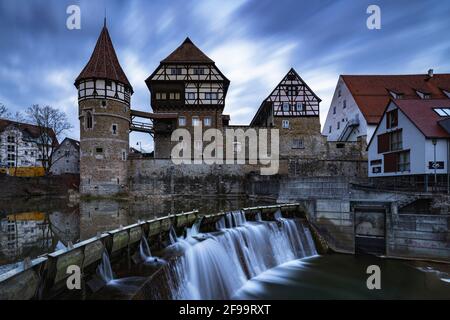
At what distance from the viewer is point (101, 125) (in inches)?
1112

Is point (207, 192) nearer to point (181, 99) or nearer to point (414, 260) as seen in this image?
point (181, 99)

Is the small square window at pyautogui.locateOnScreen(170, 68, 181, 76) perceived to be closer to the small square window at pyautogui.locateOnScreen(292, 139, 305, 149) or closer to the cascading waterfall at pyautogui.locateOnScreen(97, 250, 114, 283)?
the small square window at pyautogui.locateOnScreen(292, 139, 305, 149)

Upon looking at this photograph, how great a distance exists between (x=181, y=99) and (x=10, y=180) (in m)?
21.3

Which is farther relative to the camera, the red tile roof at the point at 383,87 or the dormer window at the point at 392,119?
the red tile roof at the point at 383,87

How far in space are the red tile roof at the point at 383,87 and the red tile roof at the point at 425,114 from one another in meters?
11.0

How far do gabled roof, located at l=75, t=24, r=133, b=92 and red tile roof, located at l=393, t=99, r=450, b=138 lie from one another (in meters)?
26.8

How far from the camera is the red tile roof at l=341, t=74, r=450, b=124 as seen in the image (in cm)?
3206

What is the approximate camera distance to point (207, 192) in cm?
3189

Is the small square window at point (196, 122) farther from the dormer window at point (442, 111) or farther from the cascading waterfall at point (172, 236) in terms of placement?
the cascading waterfall at point (172, 236)

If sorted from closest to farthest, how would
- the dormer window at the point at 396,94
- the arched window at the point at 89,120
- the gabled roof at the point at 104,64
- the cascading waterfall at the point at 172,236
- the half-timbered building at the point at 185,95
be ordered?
the cascading waterfall at the point at 172,236
the gabled roof at the point at 104,64
the arched window at the point at 89,120
the dormer window at the point at 396,94
the half-timbered building at the point at 185,95

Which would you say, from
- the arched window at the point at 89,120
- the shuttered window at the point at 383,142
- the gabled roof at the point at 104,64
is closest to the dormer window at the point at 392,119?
the shuttered window at the point at 383,142

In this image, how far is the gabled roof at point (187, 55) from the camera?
3456 centimetres

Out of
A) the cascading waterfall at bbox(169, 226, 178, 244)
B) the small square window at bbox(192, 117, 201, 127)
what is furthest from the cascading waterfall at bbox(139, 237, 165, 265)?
the small square window at bbox(192, 117, 201, 127)

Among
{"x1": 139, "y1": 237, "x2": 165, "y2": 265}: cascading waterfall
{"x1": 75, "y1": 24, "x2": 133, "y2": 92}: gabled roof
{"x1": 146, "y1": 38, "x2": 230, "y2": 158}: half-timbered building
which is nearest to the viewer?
{"x1": 139, "y1": 237, "x2": 165, "y2": 265}: cascading waterfall
